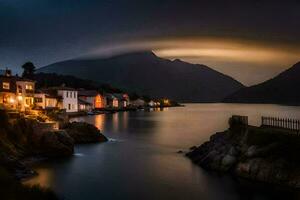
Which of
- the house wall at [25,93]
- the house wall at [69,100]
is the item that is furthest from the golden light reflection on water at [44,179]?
the house wall at [69,100]

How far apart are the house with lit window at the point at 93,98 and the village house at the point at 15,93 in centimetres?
6671

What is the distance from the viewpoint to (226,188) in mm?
34031

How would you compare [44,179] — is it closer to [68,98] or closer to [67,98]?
[67,98]

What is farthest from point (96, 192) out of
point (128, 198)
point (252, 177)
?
point (252, 177)

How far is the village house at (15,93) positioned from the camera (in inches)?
3254

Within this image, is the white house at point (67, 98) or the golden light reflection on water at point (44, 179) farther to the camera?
the white house at point (67, 98)

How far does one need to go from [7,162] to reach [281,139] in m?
24.0

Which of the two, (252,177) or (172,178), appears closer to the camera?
(252,177)

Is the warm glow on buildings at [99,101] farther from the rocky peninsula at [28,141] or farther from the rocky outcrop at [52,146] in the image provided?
the rocky outcrop at [52,146]

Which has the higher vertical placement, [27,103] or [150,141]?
[27,103]

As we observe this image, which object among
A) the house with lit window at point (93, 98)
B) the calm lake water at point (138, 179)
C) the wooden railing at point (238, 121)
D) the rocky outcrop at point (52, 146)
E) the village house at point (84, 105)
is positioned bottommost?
the calm lake water at point (138, 179)

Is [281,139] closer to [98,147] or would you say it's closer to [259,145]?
[259,145]

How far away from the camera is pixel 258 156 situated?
35344mm

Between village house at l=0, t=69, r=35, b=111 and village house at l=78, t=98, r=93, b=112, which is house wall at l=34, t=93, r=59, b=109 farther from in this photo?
village house at l=78, t=98, r=93, b=112
